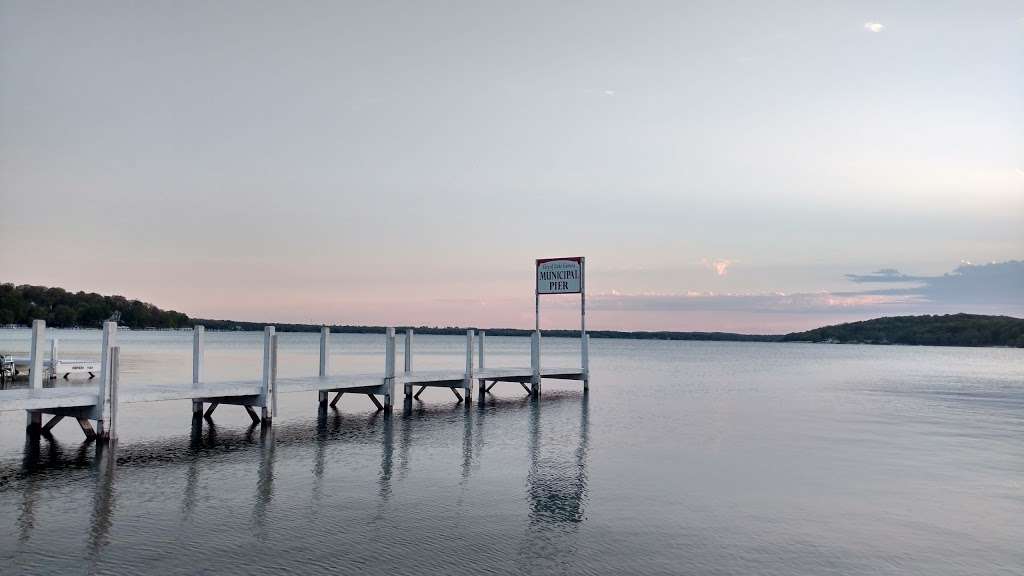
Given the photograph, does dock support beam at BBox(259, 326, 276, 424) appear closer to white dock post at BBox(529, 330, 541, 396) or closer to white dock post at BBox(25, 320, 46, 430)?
white dock post at BBox(25, 320, 46, 430)

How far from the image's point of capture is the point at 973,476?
16.4 meters

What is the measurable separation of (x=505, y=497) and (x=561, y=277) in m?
20.7

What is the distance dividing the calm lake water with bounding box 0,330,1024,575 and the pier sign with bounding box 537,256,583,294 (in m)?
8.78

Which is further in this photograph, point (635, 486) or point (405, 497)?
point (635, 486)

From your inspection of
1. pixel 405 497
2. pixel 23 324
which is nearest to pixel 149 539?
pixel 405 497

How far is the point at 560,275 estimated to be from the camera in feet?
109

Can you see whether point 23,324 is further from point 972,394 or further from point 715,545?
point 715,545

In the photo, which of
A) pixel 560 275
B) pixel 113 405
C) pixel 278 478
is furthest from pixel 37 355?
pixel 560 275

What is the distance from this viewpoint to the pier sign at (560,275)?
108 feet

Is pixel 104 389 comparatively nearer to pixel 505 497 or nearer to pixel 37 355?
pixel 37 355

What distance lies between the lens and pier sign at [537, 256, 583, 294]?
108 feet

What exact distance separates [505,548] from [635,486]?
494cm

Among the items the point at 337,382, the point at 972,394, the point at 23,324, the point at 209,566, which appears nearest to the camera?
the point at 209,566

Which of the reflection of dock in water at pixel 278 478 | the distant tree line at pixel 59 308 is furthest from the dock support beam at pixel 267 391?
the distant tree line at pixel 59 308
